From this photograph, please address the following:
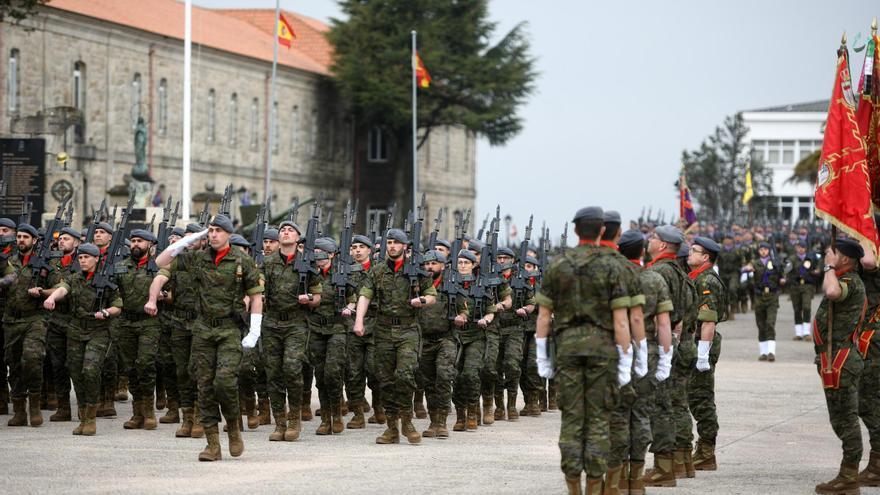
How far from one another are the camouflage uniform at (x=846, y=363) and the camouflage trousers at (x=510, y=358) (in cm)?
584

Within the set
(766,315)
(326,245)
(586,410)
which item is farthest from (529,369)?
(766,315)

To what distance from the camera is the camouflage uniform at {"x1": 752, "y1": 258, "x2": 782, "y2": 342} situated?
1099 inches

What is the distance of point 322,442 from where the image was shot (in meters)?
15.5

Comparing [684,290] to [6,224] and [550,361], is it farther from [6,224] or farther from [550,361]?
[6,224]

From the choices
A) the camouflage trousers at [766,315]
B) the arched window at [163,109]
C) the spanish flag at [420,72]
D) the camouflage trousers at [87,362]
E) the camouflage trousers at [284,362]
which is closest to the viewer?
the camouflage trousers at [284,362]

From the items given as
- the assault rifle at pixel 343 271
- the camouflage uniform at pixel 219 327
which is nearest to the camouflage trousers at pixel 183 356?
the camouflage uniform at pixel 219 327

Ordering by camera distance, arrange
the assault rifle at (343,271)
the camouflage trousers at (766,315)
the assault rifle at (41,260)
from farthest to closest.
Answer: the camouflage trousers at (766,315), the assault rifle at (343,271), the assault rifle at (41,260)

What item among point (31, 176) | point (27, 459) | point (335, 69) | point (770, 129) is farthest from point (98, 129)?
point (770, 129)

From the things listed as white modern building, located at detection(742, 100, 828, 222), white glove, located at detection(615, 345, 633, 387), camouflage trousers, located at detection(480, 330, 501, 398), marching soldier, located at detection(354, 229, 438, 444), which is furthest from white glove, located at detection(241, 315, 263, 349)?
white modern building, located at detection(742, 100, 828, 222)

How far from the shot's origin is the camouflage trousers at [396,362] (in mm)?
15312

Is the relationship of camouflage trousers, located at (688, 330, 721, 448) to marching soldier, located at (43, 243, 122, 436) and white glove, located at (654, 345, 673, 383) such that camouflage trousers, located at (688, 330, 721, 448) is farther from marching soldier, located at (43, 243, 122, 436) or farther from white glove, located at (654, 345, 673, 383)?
marching soldier, located at (43, 243, 122, 436)

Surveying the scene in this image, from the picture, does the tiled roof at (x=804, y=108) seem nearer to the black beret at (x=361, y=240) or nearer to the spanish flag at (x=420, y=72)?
the spanish flag at (x=420, y=72)

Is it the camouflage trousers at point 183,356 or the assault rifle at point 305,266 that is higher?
the assault rifle at point 305,266

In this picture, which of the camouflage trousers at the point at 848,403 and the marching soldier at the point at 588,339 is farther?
the camouflage trousers at the point at 848,403
